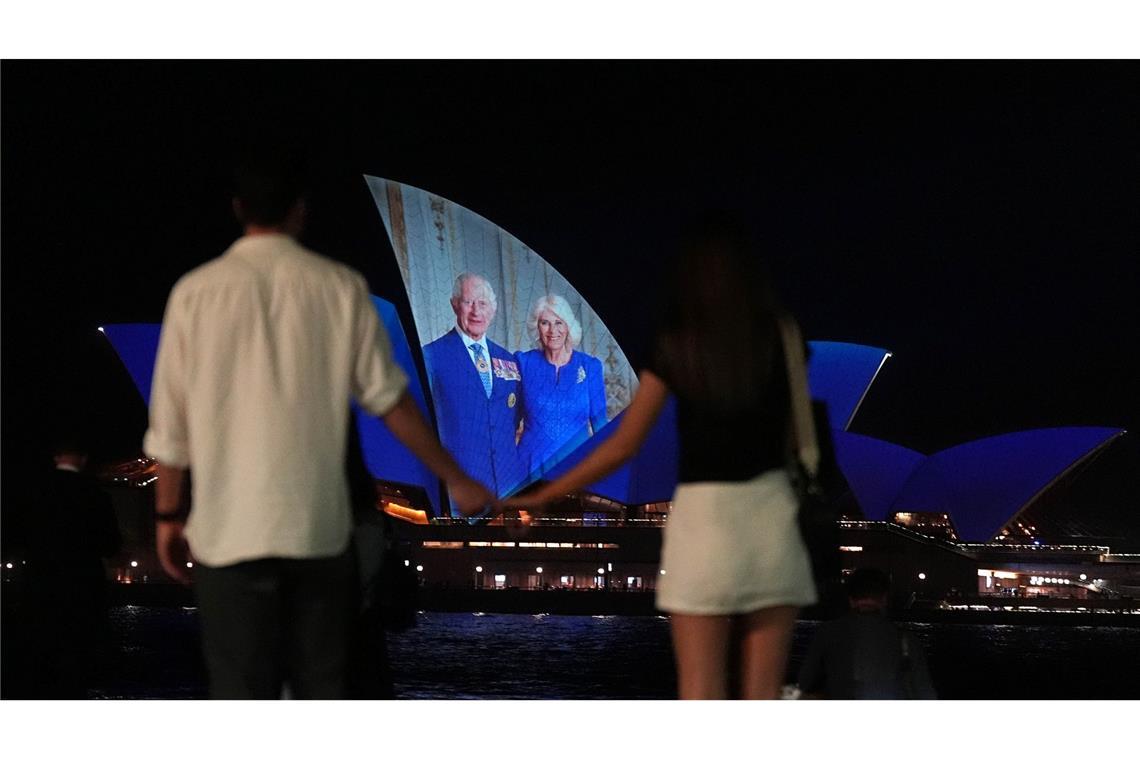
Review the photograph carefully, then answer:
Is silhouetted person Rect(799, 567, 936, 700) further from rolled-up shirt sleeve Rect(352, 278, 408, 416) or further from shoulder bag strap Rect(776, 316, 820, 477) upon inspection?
rolled-up shirt sleeve Rect(352, 278, 408, 416)

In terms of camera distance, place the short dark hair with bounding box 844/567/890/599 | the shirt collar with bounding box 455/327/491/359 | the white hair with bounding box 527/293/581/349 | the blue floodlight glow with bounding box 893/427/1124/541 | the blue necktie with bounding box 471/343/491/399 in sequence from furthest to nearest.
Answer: the blue floodlight glow with bounding box 893/427/1124/541
the white hair with bounding box 527/293/581/349
the blue necktie with bounding box 471/343/491/399
the shirt collar with bounding box 455/327/491/359
the short dark hair with bounding box 844/567/890/599

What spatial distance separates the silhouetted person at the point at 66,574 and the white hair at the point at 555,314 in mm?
26047

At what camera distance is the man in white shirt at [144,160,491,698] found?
6.60 feet

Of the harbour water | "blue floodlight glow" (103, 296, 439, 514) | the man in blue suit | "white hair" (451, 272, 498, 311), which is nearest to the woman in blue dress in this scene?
the man in blue suit

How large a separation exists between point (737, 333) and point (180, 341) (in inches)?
29.6

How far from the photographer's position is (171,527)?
84.4 inches

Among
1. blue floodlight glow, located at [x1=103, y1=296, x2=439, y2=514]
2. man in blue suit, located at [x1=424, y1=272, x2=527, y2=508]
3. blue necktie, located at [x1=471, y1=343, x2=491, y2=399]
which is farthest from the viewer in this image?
blue necktie, located at [x1=471, y1=343, x2=491, y2=399]

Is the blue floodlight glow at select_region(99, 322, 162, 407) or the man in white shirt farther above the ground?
the blue floodlight glow at select_region(99, 322, 162, 407)

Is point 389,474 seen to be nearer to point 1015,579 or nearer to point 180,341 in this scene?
point 1015,579

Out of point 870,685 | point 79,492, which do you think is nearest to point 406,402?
point 870,685

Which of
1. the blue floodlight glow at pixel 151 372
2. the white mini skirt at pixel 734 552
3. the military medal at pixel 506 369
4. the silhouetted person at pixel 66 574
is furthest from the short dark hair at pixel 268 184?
the military medal at pixel 506 369

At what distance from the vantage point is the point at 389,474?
2888cm

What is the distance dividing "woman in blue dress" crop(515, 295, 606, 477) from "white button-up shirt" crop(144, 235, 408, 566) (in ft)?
93.9

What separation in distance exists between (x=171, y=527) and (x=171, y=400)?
0.19 m
